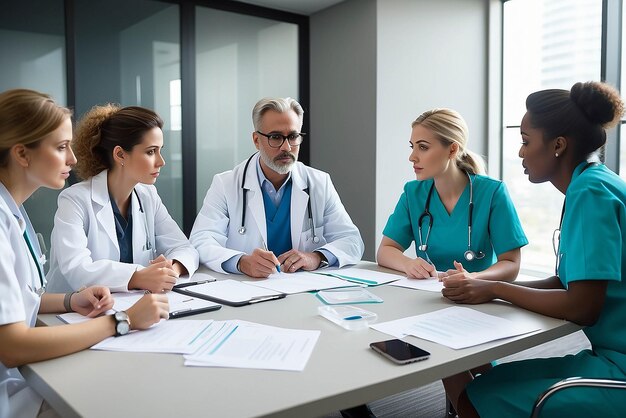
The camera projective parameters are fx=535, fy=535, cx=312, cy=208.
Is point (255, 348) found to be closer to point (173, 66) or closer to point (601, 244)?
point (601, 244)

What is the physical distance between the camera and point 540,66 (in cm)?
408

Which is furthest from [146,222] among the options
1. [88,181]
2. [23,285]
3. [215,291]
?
[23,285]

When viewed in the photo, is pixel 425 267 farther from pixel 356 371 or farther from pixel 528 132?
pixel 356 371

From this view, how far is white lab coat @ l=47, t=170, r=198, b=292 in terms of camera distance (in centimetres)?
158

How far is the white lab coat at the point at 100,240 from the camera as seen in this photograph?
1.58 m

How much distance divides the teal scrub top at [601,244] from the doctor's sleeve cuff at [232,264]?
3.51ft

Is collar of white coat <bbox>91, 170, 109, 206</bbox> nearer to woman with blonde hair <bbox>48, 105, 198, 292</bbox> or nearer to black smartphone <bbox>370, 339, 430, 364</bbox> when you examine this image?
woman with blonde hair <bbox>48, 105, 198, 292</bbox>

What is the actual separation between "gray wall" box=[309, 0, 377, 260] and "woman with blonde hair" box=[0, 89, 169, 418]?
2831 mm

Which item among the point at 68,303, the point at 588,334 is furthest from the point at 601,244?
the point at 68,303

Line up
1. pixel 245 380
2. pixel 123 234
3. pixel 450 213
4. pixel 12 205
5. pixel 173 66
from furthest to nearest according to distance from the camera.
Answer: pixel 173 66 < pixel 450 213 < pixel 123 234 < pixel 12 205 < pixel 245 380

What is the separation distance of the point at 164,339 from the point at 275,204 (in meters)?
1.26

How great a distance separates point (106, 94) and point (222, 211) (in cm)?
184

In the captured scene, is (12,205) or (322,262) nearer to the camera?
(12,205)

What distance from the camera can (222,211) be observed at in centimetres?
230
